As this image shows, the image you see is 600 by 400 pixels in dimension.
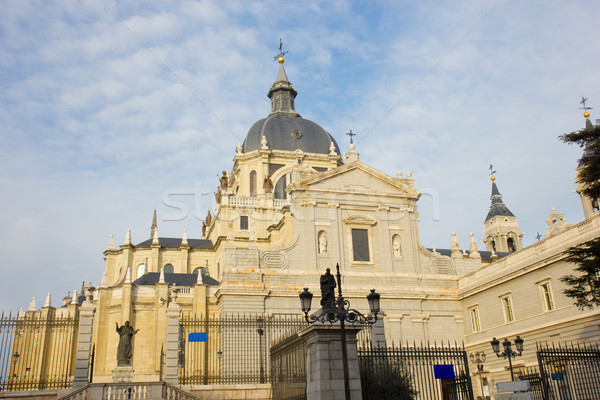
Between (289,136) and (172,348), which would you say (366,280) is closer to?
(172,348)

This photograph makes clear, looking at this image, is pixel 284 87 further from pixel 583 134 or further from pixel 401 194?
pixel 583 134

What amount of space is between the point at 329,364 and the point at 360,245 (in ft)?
75.9

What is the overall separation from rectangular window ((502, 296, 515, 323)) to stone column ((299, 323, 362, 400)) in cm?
1987

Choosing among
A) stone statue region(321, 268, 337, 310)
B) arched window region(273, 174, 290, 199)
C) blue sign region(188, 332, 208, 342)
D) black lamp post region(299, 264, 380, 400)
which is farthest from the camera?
arched window region(273, 174, 290, 199)

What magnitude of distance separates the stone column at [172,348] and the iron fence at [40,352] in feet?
10.8

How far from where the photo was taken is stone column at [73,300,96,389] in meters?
17.7

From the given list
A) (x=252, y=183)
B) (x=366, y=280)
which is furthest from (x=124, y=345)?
(x=252, y=183)

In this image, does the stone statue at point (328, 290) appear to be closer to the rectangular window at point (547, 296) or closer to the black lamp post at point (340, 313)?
the black lamp post at point (340, 313)

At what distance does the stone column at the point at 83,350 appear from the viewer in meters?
17.7

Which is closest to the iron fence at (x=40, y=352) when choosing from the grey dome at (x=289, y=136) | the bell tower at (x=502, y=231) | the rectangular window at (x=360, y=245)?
the rectangular window at (x=360, y=245)

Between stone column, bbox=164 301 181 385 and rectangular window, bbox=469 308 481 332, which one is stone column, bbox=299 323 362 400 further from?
rectangular window, bbox=469 308 481 332

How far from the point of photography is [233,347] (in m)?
27.2

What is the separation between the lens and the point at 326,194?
36.4 metres

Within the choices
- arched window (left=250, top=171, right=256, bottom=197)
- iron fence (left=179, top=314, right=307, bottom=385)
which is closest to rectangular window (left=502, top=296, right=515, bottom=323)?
iron fence (left=179, top=314, right=307, bottom=385)
